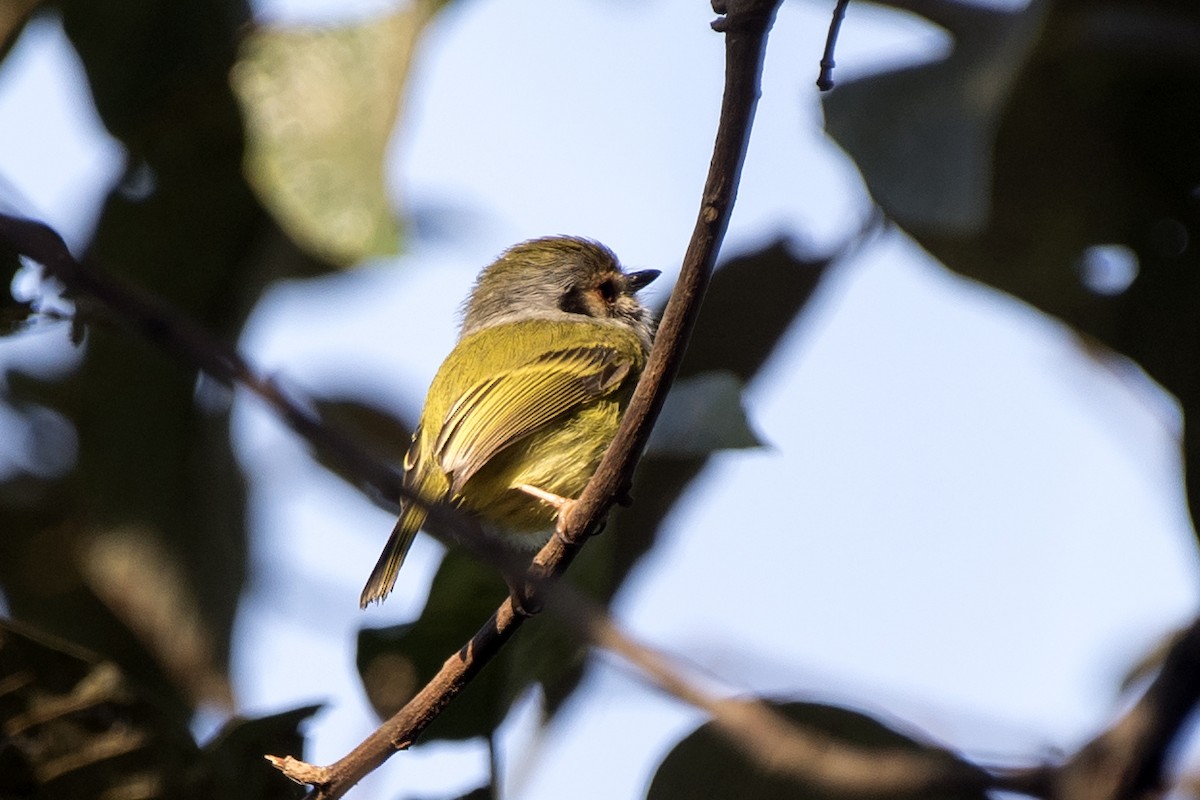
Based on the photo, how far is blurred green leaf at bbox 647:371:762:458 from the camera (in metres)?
2.75

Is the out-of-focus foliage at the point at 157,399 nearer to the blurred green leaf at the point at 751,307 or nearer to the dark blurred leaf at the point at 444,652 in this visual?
the blurred green leaf at the point at 751,307

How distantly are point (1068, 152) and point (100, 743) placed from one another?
2625 mm

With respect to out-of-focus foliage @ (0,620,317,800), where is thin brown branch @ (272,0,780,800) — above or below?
above

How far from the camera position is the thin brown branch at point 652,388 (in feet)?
6.12

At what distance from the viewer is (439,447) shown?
3.61m

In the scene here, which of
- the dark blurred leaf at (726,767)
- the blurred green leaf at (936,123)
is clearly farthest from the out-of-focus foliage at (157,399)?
the dark blurred leaf at (726,767)

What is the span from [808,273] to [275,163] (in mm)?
1449

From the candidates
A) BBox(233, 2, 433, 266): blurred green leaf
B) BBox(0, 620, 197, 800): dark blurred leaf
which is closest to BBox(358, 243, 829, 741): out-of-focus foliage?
BBox(0, 620, 197, 800): dark blurred leaf

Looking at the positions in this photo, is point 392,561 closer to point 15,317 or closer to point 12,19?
point 15,317

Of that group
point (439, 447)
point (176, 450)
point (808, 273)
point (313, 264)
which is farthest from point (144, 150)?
point (808, 273)

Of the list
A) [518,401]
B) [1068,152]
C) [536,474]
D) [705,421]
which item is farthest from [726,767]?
[1068,152]

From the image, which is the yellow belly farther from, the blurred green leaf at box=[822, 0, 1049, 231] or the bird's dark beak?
the bird's dark beak

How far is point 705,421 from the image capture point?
2811mm

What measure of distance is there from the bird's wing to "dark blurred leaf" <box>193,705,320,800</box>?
835 millimetres
